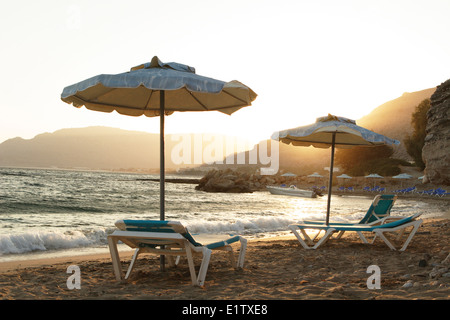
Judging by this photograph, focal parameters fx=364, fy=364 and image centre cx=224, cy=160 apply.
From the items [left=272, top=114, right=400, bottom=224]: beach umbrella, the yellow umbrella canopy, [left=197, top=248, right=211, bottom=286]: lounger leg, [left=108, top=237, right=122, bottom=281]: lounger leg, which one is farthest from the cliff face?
[left=108, top=237, right=122, bottom=281]: lounger leg

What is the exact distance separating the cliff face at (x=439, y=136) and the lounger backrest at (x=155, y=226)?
32.1 metres

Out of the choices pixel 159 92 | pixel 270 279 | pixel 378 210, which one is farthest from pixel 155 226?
pixel 378 210

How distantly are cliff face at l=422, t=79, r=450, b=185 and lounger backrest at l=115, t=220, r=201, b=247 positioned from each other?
32.1m

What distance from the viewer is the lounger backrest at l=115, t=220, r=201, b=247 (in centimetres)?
372

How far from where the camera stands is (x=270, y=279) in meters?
4.29

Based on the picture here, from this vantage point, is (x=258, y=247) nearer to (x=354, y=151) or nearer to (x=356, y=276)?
(x=356, y=276)

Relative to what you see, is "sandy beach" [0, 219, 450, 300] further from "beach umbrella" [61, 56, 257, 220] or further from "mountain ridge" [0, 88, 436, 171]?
"mountain ridge" [0, 88, 436, 171]

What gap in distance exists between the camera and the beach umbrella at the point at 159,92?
145 inches

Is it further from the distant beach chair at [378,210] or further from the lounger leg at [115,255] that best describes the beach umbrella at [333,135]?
the lounger leg at [115,255]

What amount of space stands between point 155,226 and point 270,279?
1.53m

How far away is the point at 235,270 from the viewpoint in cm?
482

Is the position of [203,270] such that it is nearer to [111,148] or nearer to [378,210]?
[378,210]
